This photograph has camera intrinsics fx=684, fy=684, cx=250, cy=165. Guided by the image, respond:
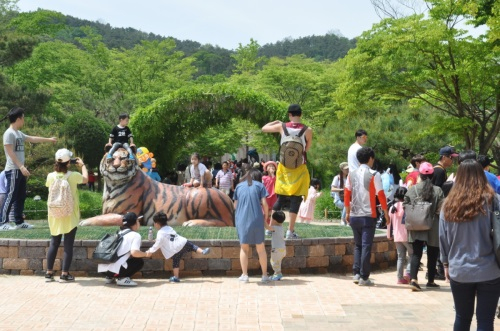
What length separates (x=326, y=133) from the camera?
28.5 meters

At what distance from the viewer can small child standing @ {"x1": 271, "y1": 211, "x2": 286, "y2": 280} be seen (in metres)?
9.50

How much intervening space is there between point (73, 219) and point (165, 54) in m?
41.1

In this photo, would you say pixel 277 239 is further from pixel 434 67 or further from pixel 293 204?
pixel 434 67

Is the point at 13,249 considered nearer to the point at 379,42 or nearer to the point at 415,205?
the point at 415,205

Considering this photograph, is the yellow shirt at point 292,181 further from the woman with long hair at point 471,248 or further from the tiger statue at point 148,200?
the woman with long hair at point 471,248

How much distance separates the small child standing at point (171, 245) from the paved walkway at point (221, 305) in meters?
0.32

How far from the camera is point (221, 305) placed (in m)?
7.78

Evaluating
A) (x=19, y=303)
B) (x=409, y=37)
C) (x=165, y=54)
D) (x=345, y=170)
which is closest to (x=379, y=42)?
(x=409, y=37)

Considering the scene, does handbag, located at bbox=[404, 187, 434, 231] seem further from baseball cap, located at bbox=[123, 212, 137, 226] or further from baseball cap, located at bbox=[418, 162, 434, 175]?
baseball cap, located at bbox=[123, 212, 137, 226]

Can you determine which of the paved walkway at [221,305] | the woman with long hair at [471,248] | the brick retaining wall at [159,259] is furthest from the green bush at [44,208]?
the woman with long hair at [471,248]

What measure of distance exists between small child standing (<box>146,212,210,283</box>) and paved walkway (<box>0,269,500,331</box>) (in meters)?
0.32

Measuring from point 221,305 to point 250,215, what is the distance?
1.72m

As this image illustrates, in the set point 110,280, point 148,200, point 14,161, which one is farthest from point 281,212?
point 14,161

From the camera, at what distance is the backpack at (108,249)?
895 cm
